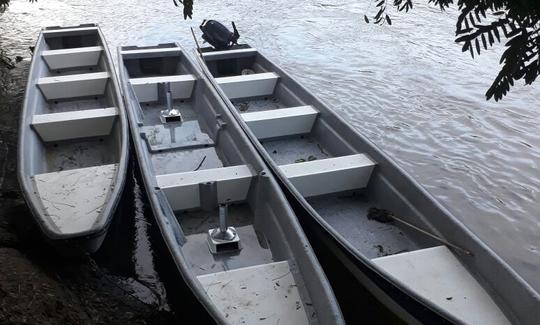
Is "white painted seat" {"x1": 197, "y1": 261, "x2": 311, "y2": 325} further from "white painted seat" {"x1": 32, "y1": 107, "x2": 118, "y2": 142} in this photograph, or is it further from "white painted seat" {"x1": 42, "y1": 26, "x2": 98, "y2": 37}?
"white painted seat" {"x1": 42, "y1": 26, "x2": 98, "y2": 37}

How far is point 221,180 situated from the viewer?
17.2 feet

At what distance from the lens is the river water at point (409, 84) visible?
7.19 m

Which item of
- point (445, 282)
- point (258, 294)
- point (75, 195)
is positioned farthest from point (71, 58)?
point (445, 282)

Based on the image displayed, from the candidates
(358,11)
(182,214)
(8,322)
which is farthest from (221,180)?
(358,11)

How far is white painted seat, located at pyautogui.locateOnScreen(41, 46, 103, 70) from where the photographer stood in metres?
8.99

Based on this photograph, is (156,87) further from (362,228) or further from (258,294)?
(258,294)

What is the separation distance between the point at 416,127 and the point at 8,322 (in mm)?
7760

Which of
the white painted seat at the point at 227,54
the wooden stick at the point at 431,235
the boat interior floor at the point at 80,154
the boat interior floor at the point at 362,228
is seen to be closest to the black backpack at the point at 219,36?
the white painted seat at the point at 227,54

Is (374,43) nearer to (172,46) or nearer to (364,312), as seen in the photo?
(172,46)

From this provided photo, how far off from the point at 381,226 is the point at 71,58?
7.02 m

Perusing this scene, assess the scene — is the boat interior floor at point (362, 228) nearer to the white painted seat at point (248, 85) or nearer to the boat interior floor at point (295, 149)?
the boat interior floor at point (295, 149)

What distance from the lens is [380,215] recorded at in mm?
5359

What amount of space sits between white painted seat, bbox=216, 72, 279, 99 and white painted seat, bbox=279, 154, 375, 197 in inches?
116

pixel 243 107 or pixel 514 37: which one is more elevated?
pixel 514 37
